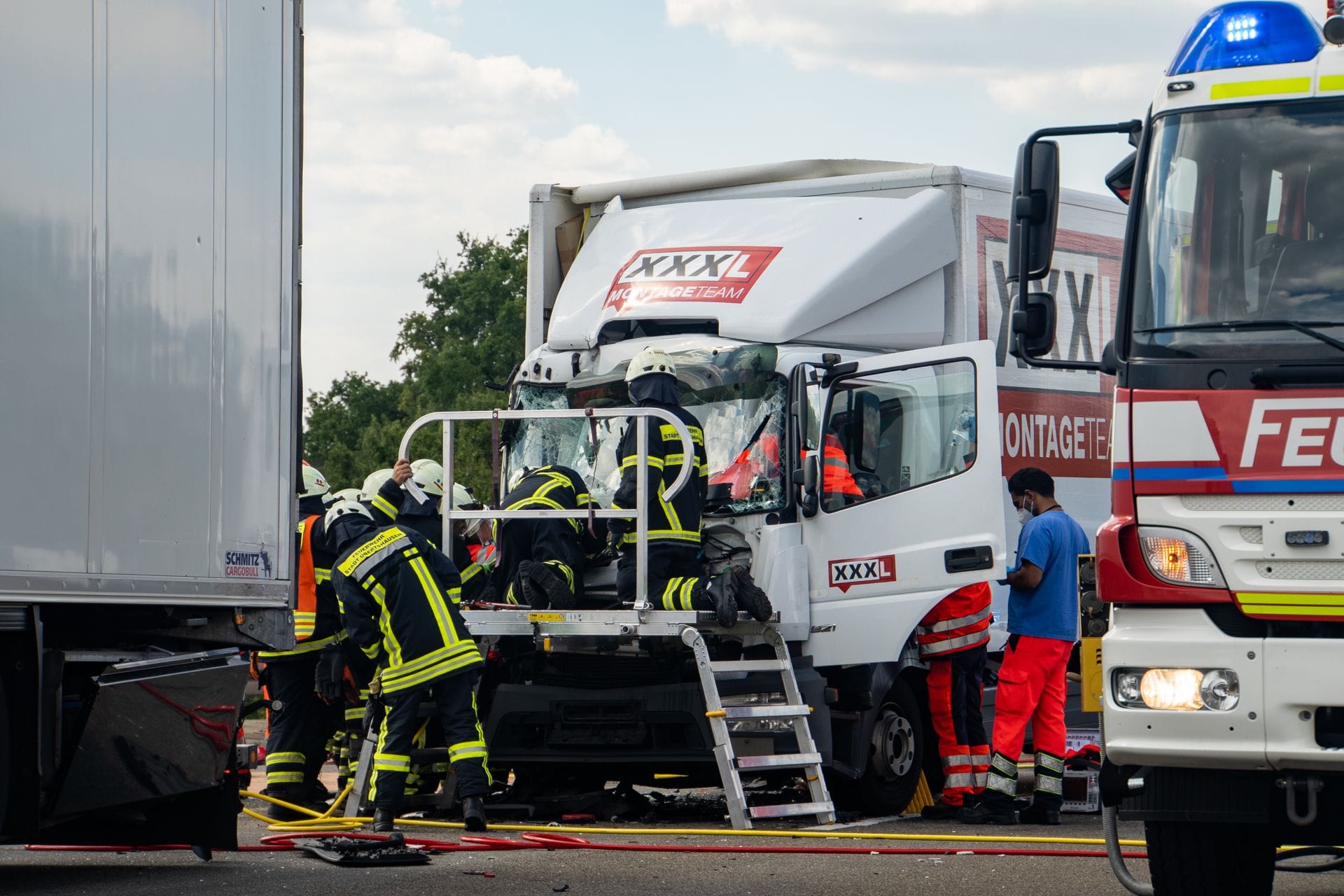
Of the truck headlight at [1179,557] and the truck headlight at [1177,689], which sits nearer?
the truck headlight at [1177,689]

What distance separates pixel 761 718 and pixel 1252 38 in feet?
15.8

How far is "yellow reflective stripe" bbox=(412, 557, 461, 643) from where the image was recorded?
9383 millimetres

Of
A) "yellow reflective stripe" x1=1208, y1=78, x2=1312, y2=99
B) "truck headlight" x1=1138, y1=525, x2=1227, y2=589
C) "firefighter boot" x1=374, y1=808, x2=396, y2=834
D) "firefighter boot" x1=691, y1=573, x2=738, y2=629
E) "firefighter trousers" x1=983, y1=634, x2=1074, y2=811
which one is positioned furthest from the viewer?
"firefighter trousers" x1=983, y1=634, x2=1074, y2=811

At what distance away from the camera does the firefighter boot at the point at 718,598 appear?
9.84 meters

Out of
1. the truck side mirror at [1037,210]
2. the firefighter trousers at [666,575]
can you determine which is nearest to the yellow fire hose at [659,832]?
the firefighter trousers at [666,575]

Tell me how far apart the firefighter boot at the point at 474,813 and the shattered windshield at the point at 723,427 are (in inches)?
83.5

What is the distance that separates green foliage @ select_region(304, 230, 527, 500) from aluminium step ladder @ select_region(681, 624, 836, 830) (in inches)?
1599

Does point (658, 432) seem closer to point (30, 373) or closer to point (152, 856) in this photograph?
point (152, 856)

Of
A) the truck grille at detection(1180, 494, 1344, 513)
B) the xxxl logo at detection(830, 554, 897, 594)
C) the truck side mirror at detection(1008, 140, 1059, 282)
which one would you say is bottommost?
the xxxl logo at detection(830, 554, 897, 594)

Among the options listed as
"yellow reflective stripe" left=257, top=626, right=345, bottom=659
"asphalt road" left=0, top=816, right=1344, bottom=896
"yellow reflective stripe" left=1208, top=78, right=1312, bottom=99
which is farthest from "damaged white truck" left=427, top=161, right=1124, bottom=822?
"yellow reflective stripe" left=1208, top=78, right=1312, bottom=99

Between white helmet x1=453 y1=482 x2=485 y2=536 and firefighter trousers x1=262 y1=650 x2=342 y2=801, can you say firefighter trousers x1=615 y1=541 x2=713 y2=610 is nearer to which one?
white helmet x1=453 y1=482 x2=485 y2=536

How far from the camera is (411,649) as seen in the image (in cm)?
936

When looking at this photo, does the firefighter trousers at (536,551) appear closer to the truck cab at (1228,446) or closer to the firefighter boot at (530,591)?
the firefighter boot at (530,591)

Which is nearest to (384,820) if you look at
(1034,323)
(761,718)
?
(761,718)
